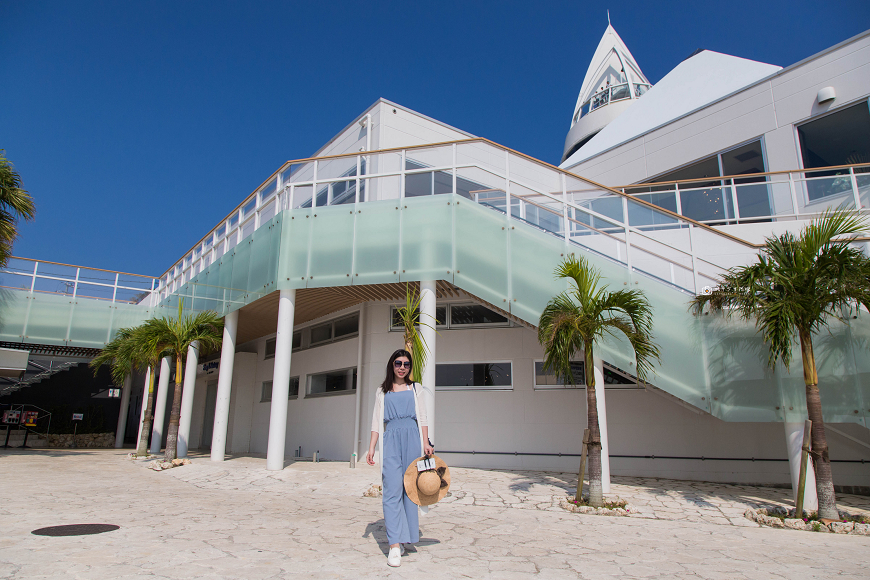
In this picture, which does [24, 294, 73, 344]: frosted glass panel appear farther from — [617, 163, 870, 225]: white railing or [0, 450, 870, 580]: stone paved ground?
[617, 163, 870, 225]: white railing

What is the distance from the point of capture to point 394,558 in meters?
4.21

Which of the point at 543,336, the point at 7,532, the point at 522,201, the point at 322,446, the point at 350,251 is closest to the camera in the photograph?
the point at 7,532

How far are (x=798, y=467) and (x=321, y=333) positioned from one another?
1139cm

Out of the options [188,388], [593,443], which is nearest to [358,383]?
[188,388]

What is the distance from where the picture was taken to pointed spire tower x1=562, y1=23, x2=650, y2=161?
141 ft

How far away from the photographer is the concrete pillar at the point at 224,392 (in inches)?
488

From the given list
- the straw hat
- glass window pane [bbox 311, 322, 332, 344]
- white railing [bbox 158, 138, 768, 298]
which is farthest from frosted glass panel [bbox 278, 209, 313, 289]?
the straw hat

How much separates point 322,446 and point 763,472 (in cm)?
985

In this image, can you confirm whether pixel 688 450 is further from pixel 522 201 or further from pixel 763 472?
pixel 522 201

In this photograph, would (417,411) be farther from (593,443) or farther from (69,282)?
(69,282)

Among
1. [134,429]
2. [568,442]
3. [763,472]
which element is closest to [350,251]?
[568,442]

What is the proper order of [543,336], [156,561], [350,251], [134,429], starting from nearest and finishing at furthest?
[156,561], [543,336], [350,251], [134,429]

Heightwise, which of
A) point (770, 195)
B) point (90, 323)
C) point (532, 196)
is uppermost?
point (770, 195)

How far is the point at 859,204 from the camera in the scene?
11.9 meters
